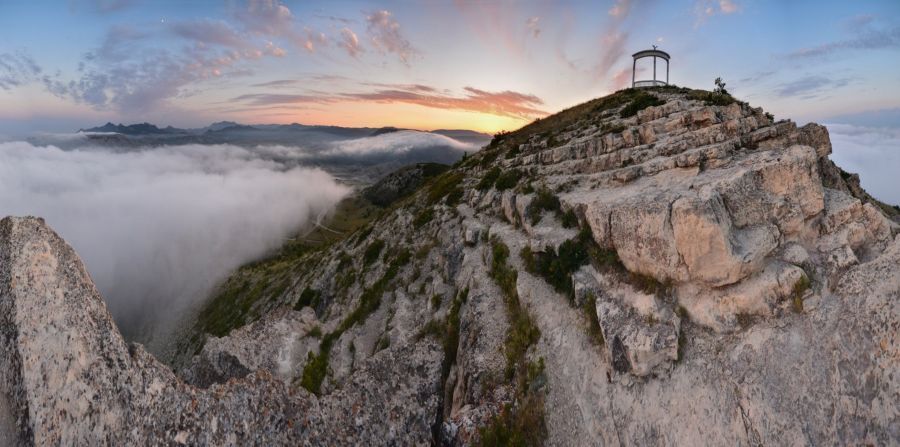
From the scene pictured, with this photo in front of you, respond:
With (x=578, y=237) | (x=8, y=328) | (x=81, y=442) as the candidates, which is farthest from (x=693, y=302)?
(x=8, y=328)

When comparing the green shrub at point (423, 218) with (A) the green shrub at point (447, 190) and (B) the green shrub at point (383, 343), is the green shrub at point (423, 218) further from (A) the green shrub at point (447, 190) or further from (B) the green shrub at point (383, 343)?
(B) the green shrub at point (383, 343)

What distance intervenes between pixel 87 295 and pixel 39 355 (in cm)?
297

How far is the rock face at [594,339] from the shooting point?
52.2ft

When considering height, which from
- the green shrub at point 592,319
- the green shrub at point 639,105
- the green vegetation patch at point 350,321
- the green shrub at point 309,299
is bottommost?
the green shrub at point 309,299

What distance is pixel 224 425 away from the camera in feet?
59.1

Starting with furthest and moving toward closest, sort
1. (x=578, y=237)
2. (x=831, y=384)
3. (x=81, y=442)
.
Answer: (x=578, y=237) < (x=831, y=384) < (x=81, y=442)

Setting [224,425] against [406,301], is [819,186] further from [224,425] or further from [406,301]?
[224,425]

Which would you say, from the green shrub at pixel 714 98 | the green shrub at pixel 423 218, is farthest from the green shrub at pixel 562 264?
the green shrub at pixel 714 98

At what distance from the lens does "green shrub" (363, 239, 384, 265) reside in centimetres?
4716

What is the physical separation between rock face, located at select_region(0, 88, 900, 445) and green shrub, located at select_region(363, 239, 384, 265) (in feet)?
48.3

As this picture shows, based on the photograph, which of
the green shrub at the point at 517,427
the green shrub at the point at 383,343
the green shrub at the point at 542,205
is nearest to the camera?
the green shrub at the point at 517,427

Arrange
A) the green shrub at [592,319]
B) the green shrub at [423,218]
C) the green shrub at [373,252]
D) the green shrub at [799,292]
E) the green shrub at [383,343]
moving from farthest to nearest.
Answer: the green shrub at [373,252] < the green shrub at [423,218] < the green shrub at [383,343] < the green shrub at [592,319] < the green shrub at [799,292]

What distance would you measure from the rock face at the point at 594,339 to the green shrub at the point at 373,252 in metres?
14.7

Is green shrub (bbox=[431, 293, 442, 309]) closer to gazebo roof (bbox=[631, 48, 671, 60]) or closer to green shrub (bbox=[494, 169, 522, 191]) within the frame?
green shrub (bbox=[494, 169, 522, 191])
